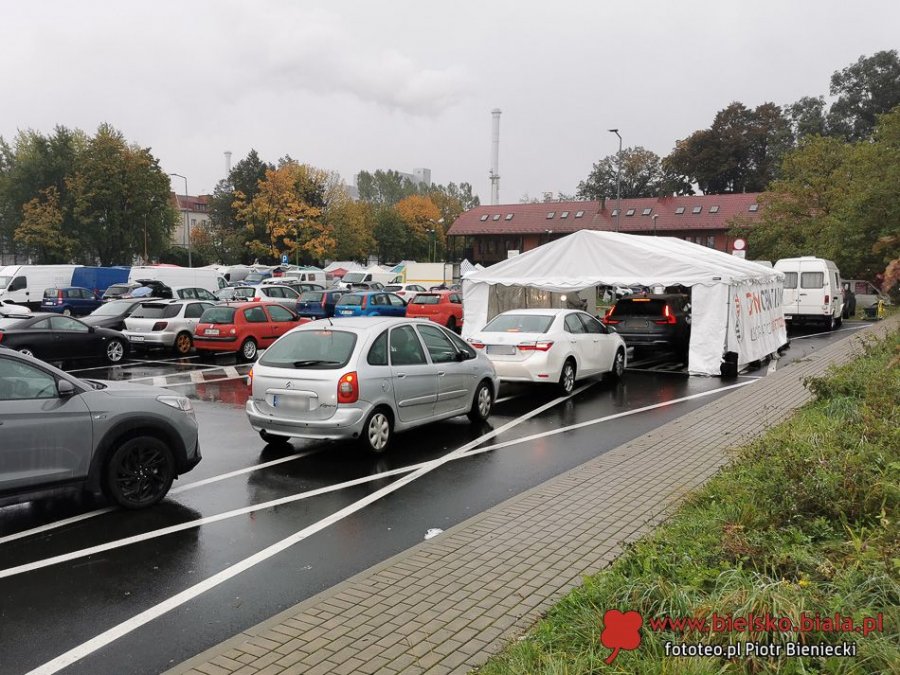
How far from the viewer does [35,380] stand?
245 inches

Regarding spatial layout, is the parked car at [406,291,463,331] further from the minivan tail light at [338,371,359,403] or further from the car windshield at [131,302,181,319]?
the minivan tail light at [338,371,359,403]

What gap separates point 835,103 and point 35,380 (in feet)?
310

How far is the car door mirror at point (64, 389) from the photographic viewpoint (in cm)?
623

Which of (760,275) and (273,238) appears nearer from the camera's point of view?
(760,275)

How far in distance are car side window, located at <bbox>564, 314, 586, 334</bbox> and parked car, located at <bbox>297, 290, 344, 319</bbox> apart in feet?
55.0

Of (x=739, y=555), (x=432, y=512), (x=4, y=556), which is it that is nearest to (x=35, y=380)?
(x=4, y=556)

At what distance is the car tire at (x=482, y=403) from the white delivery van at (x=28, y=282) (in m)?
31.6

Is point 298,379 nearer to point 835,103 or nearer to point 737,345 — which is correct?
point 737,345

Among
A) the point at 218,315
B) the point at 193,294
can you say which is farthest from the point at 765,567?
the point at 193,294

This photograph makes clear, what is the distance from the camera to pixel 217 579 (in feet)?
17.2

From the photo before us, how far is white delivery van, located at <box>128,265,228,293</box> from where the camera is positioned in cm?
3828

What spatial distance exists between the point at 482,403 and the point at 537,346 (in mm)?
2586

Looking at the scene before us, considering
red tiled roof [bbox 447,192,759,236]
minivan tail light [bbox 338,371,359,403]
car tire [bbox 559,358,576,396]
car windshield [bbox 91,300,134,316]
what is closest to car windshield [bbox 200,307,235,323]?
car windshield [bbox 91,300,134,316]

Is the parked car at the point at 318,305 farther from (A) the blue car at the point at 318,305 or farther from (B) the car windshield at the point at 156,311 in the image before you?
(B) the car windshield at the point at 156,311
